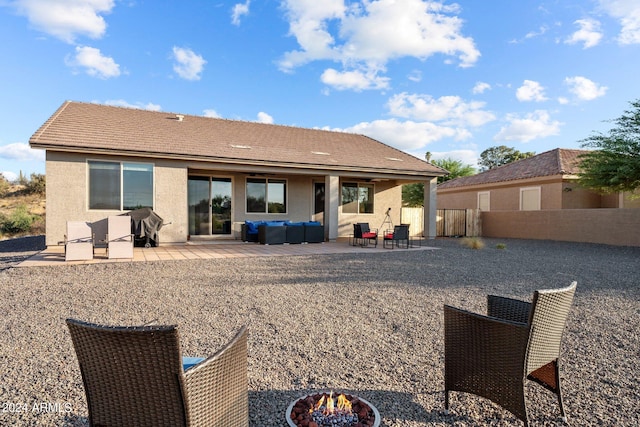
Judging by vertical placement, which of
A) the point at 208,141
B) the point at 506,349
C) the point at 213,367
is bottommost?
the point at 506,349

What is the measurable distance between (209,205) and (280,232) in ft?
10.7

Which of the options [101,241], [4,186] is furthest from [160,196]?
[4,186]

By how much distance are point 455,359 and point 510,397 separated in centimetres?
38

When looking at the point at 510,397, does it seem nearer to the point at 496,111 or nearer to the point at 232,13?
the point at 232,13

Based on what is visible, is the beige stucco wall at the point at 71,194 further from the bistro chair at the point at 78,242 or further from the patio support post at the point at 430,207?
the patio support post at the point at 430,207

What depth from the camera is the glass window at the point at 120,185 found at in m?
10.5

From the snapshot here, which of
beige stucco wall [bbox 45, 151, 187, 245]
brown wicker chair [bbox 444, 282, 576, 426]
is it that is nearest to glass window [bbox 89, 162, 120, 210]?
beige stucco wall [bbox 45, 151, 187, 245]

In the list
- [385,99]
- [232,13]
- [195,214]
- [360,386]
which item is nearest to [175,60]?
[232,13]

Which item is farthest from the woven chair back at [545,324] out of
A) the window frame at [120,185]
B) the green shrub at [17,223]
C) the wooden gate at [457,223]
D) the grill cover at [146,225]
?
the green shrub at [17,223]

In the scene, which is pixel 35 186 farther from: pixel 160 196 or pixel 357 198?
pixel 357 198

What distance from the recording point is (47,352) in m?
3.20

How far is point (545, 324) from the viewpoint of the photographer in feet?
7.06

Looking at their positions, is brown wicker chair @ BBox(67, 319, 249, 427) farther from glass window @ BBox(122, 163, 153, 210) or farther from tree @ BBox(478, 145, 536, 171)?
tree @ BBox(478, 145, 536, 171)

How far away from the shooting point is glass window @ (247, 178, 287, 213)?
14.2 meters
